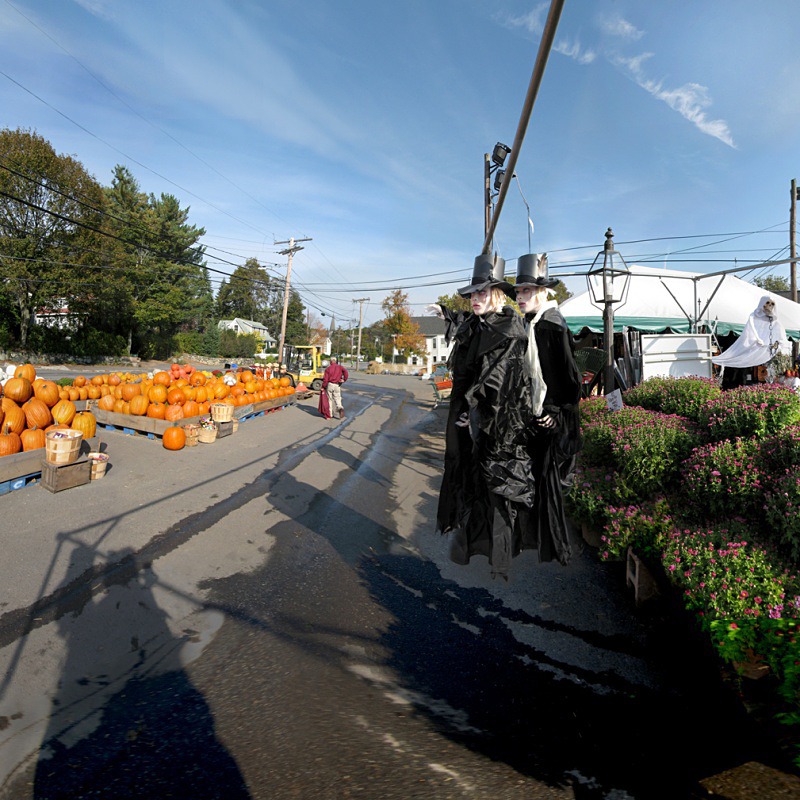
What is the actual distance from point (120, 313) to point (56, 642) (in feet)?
141

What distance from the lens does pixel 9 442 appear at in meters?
7.04

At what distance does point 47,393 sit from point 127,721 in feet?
24.1

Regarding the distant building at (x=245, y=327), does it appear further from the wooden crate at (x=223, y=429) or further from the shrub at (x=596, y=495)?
the shrub at (x=596, y=495)

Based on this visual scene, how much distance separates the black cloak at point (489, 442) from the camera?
267 centimetres

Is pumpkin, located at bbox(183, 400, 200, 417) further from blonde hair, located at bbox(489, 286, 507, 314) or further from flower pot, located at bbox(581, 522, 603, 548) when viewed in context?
blonde hair, located at bbox(489, 286, 507, 314)

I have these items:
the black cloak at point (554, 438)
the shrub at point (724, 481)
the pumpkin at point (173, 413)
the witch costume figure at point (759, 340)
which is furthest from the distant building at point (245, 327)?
the black cloak at point (554, 438)

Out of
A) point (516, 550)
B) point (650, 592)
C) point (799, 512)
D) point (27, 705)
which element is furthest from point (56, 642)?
point (799, 512)

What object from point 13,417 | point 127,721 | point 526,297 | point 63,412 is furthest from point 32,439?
point 526,297

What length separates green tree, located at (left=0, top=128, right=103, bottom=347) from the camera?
29109mm

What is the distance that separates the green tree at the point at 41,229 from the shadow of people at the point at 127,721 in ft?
103

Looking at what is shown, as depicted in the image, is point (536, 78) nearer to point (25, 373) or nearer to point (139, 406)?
point (25, 373)

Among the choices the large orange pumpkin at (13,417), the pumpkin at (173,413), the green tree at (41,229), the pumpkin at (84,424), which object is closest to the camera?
the large orange pumpkin at (13,417)

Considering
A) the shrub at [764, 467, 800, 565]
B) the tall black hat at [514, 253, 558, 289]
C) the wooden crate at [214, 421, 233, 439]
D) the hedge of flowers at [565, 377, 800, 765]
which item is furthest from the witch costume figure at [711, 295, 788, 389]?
the wooden crate at [214, 421, 233, 439]

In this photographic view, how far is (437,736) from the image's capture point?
2.78m
